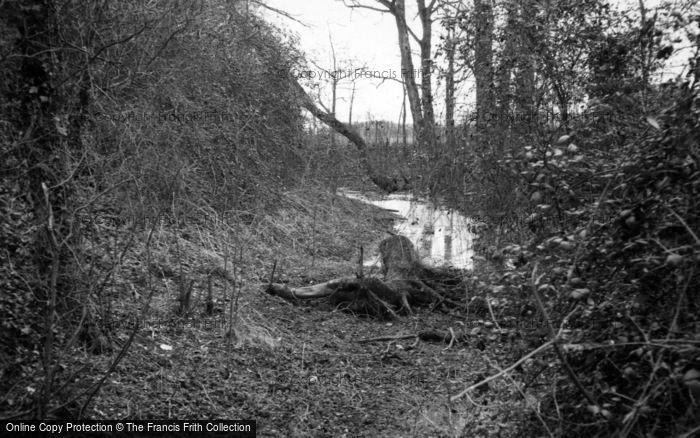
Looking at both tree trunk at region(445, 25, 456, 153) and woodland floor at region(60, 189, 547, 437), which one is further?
tree trunk at region(445, 25, 456, 153)

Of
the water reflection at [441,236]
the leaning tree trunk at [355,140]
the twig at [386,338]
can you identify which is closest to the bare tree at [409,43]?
the leaning tree trunk at [355,140]

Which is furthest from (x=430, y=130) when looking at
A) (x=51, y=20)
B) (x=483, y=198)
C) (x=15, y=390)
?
(x=15, y=390)

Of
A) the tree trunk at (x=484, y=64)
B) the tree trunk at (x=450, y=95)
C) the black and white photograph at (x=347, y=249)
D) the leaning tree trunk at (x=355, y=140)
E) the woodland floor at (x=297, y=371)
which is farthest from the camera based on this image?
the leaning tree trunk at (x=355, y=140)

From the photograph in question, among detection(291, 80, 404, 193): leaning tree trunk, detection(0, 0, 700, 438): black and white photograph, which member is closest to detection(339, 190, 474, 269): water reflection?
detection(0, 0, 700, 438): black and white photograph

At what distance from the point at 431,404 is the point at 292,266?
3.90 meters

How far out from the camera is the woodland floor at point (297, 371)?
3557 mm

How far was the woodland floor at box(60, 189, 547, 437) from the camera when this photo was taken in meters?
3.56

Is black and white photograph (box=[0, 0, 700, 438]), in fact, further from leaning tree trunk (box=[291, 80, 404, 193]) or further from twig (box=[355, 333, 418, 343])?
leaning tree trunk (box=[291, 80, 404, 193])

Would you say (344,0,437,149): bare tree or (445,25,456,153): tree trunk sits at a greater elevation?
(344,0,437,149): bare tree

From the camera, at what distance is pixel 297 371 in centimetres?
484

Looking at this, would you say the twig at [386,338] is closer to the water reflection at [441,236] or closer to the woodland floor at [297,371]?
the woodland floor at [297,371]

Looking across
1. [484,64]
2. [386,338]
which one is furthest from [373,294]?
[484,64]

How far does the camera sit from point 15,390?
3.13 m

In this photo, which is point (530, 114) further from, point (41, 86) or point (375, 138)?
point (375, 138)
